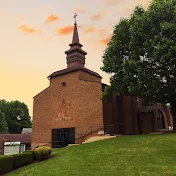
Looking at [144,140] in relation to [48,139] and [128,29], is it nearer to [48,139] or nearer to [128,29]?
[128,29]

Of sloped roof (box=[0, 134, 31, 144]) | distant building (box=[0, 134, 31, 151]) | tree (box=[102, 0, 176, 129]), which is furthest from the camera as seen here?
sloped roof (box=[0, 134, 31, 144])

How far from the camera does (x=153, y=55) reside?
883 inches

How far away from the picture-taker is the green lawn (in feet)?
41.8

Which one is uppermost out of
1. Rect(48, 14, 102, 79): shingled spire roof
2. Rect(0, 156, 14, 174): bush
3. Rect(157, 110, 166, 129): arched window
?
Rect(48, 14, 102, 79): shingled spire roof

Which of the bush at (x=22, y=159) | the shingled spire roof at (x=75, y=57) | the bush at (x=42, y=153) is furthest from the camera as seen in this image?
the shingled spire roof at (x=75, y=57)

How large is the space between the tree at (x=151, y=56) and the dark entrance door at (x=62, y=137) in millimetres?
8935

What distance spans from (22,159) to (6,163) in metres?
1.69

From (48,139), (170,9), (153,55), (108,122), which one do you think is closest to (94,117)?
(108,122)

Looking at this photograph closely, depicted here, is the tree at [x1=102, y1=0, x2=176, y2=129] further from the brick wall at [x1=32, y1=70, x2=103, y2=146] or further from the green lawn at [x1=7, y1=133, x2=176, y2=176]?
the green lawn at [x1=7, y1=133, x2=176, y2=176]

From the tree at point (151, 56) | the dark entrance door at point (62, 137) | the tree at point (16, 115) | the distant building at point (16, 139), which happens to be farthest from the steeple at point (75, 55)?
the tree at point (16, 115)

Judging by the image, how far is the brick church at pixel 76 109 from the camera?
1132 inches

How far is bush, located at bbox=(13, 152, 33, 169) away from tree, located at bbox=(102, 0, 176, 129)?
1212 cm

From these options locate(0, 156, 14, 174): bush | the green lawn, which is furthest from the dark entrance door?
locate(0, 156, 14, 174): bush

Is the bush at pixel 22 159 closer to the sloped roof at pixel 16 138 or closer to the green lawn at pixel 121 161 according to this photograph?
the green lawn at pixel 121 161
